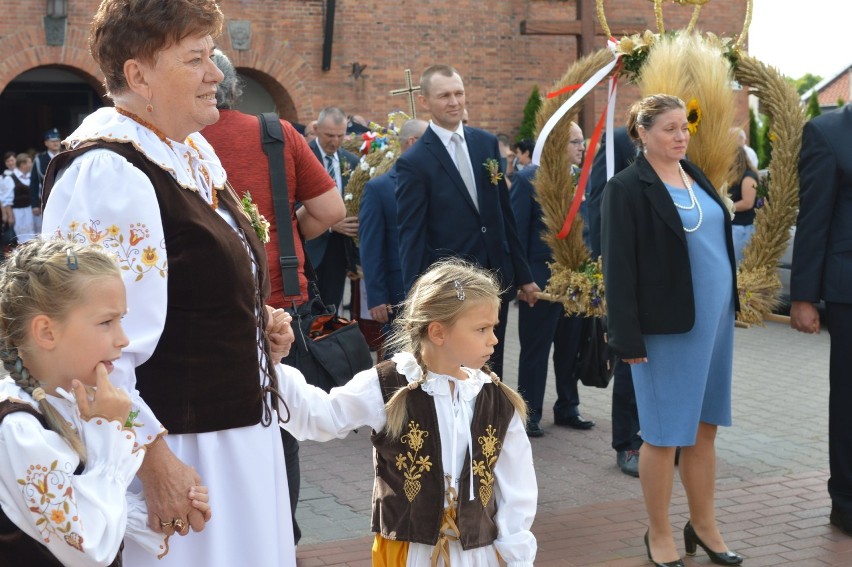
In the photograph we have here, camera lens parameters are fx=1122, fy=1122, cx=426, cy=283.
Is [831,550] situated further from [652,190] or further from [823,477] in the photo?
[652,190]

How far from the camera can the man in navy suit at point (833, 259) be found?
17.3 ft

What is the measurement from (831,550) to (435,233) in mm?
2518

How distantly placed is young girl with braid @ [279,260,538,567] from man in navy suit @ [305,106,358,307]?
4325 mm

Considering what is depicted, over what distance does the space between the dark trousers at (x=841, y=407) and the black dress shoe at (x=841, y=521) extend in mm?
29

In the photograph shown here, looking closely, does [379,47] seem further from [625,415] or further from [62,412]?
[62,412]

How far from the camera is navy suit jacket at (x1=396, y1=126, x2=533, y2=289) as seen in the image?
5.98m

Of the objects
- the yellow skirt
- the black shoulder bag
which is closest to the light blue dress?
the black shoulder bag

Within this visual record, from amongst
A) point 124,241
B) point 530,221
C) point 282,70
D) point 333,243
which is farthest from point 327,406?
point 282,70

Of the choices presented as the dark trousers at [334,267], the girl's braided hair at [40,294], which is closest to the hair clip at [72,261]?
the girl's braided hair at [40,294]

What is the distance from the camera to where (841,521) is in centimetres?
529

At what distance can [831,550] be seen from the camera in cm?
504

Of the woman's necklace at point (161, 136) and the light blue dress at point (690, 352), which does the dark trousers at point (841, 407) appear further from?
the woman's necklace at point (161, 136)

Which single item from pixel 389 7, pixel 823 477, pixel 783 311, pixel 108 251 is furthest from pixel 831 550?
pixel 389 7

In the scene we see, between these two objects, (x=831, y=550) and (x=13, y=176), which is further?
(x=13, y=176)
